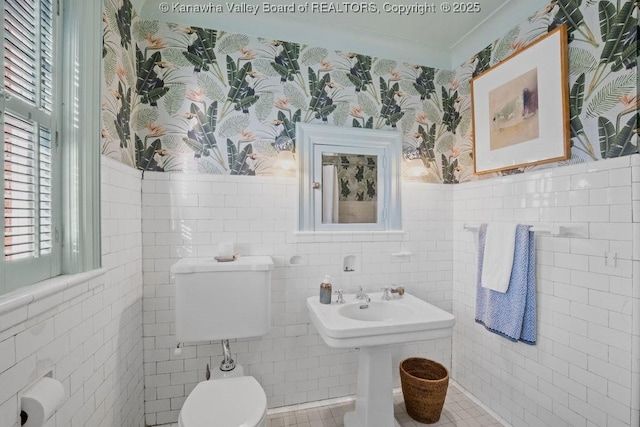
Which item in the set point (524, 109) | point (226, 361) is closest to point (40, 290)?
point (226, 361)

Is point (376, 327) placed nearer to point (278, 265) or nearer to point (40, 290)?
point (278, 265)

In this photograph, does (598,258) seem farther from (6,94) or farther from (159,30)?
(159,30)

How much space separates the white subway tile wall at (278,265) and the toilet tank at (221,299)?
0.79 feet

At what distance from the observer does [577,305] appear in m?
1.35

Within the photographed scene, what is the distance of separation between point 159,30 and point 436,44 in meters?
1.86

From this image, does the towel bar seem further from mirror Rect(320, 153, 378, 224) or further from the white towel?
mirror Rect(320, 153, 378, 224)

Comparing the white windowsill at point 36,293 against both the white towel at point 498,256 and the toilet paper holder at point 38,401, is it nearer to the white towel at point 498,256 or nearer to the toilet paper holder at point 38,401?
the toilet paper holder at point 38,401

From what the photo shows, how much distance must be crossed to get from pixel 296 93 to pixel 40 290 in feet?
5.26

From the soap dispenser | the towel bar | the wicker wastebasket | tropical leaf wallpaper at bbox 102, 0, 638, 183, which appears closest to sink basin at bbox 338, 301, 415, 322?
the soap dispenser

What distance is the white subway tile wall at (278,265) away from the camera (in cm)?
166

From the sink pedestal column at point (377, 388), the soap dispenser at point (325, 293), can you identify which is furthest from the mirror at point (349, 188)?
the sink pedestal column at point (377, 388)

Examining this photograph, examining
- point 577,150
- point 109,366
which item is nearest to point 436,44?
point 577,150

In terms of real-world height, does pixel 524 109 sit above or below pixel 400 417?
above

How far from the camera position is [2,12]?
756 mm
